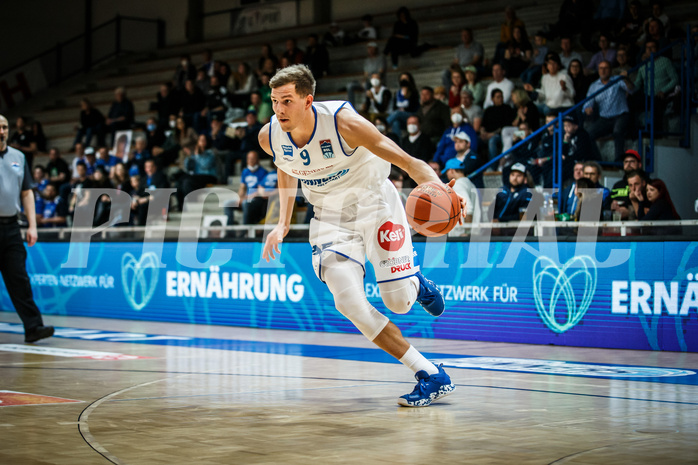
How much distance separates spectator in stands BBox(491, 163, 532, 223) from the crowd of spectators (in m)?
0.02

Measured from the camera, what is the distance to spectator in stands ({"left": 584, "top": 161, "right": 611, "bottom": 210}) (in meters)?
10.5

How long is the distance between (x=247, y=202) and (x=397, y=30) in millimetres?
6352

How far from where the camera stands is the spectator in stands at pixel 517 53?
1508 centimetres

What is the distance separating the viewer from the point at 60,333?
11.6m

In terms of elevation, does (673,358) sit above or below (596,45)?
below

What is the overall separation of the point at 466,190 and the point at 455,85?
455cm

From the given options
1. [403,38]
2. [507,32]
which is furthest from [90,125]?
[507,32]

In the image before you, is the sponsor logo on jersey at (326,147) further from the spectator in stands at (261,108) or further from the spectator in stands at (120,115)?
the spectator in stands at (120,115)

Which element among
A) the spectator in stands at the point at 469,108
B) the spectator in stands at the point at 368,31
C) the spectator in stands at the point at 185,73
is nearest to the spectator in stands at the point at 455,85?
the spectator in stands at the point at 469,108

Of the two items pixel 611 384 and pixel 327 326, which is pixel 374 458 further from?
pixel 327 326

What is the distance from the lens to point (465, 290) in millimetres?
10195

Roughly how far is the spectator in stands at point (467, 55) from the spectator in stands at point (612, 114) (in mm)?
3896

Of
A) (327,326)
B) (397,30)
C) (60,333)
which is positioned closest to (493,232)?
(327,326)

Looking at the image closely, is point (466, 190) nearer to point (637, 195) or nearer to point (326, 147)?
point (637, 195)
